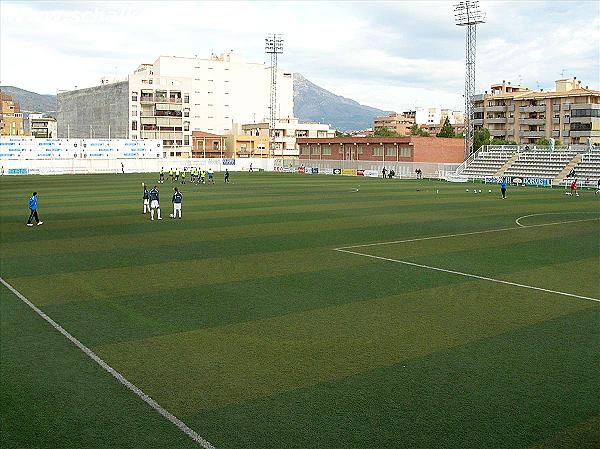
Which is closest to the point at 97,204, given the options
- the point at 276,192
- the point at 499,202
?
the point at 276,192

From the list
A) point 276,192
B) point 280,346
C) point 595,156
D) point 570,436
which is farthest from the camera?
point 595,156

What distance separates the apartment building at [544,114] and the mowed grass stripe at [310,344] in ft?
351

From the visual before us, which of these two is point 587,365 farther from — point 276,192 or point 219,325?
point 276,192

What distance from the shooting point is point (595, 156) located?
7450cm

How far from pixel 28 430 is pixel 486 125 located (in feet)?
457

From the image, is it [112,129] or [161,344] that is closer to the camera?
[161,344]

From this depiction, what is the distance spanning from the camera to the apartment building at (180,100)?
13100cm

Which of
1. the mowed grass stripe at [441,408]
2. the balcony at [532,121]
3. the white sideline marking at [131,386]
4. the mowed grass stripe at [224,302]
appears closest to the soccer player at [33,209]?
the mowed grass stripe at [224,302]

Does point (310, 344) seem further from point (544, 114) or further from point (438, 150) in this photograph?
point (544, 114)

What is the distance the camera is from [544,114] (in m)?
128

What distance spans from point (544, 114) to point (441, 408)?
5042 inches

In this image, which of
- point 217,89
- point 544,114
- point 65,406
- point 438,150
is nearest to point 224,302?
point 65,406

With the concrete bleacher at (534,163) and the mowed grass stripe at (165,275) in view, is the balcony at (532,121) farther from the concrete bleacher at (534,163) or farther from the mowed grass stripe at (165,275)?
the mowed grass stripe at (165,275)

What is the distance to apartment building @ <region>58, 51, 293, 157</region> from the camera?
430 feet
